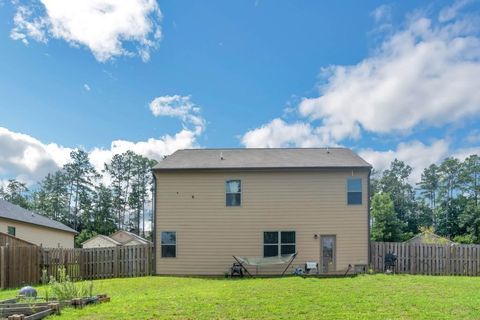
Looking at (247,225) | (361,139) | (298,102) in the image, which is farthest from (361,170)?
(361,139)

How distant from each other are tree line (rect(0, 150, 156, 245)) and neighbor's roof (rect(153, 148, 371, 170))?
34984 mm

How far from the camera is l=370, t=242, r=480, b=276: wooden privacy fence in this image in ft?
52.3

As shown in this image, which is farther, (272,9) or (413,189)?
(413,189)

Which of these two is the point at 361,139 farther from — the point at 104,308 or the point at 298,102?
the point at 104,308

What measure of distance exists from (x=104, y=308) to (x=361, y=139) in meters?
18.2

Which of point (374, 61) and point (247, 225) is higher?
point (374, 61)

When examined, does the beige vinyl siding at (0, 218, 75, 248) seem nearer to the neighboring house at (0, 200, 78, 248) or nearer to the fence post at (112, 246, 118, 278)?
the neighboring house at (0, 200, 78, 248)

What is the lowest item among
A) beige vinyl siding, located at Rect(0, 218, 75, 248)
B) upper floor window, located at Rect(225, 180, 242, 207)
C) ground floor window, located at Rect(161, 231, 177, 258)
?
beige vinyl siding, located at Rect(0, 218, 75, 248)

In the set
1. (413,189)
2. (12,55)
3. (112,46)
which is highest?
(112,46)

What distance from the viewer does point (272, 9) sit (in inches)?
500

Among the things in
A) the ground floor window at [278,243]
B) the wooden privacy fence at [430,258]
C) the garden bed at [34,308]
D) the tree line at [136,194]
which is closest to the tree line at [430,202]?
the tree line at [136,194]

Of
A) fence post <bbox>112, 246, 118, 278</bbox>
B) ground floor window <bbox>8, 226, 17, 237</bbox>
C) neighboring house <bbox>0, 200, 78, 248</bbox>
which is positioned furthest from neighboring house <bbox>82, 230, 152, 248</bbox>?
fence post <bbox>112, 246, 118, 278</bbox>

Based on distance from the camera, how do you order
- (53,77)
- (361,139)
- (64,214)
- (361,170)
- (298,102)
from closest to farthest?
(53,77)
(361,170)
(298,102)
(361,139)
(64,214)

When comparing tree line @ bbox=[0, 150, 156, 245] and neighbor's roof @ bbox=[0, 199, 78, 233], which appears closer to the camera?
neighbor's roof @ bbox=[0, 199, 78, 233]
